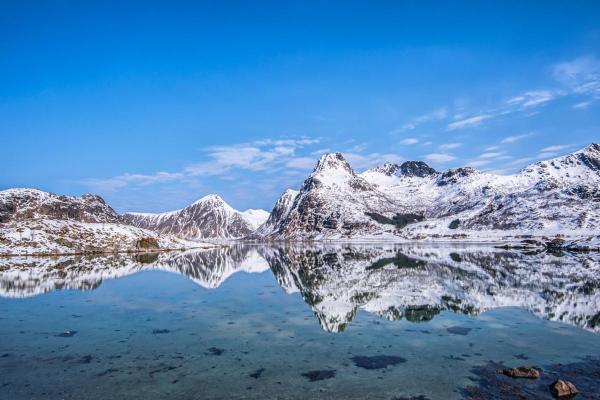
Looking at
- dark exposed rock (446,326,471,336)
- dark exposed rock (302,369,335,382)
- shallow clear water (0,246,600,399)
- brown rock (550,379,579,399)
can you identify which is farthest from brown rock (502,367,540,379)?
dark exposed rock (446,326,471,336)

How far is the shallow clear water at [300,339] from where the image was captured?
20797 millimetres

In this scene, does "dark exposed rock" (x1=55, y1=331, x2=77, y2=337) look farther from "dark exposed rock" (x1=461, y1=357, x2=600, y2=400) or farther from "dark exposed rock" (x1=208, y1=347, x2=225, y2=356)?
"dark exposed rock" (x1=461, y1=357, x2=600, y2=400)

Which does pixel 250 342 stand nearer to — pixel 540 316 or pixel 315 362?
pixel 315 362

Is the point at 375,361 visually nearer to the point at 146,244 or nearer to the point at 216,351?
the point at 216,351

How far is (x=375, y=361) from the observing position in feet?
81.5

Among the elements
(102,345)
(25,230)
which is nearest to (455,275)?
(102,345)

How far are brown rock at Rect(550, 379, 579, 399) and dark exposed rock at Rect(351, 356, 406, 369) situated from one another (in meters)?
8.11

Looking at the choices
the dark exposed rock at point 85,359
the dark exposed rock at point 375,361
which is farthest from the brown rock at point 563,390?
the dark exposed rock at point 85,359

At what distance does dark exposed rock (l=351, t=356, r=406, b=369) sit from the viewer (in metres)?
24.0

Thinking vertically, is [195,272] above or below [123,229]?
below

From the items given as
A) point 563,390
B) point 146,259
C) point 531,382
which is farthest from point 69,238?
point 563,390

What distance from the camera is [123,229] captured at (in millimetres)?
172375

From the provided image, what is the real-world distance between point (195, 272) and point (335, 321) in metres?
54.2

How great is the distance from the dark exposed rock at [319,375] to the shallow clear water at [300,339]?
0.36ft
